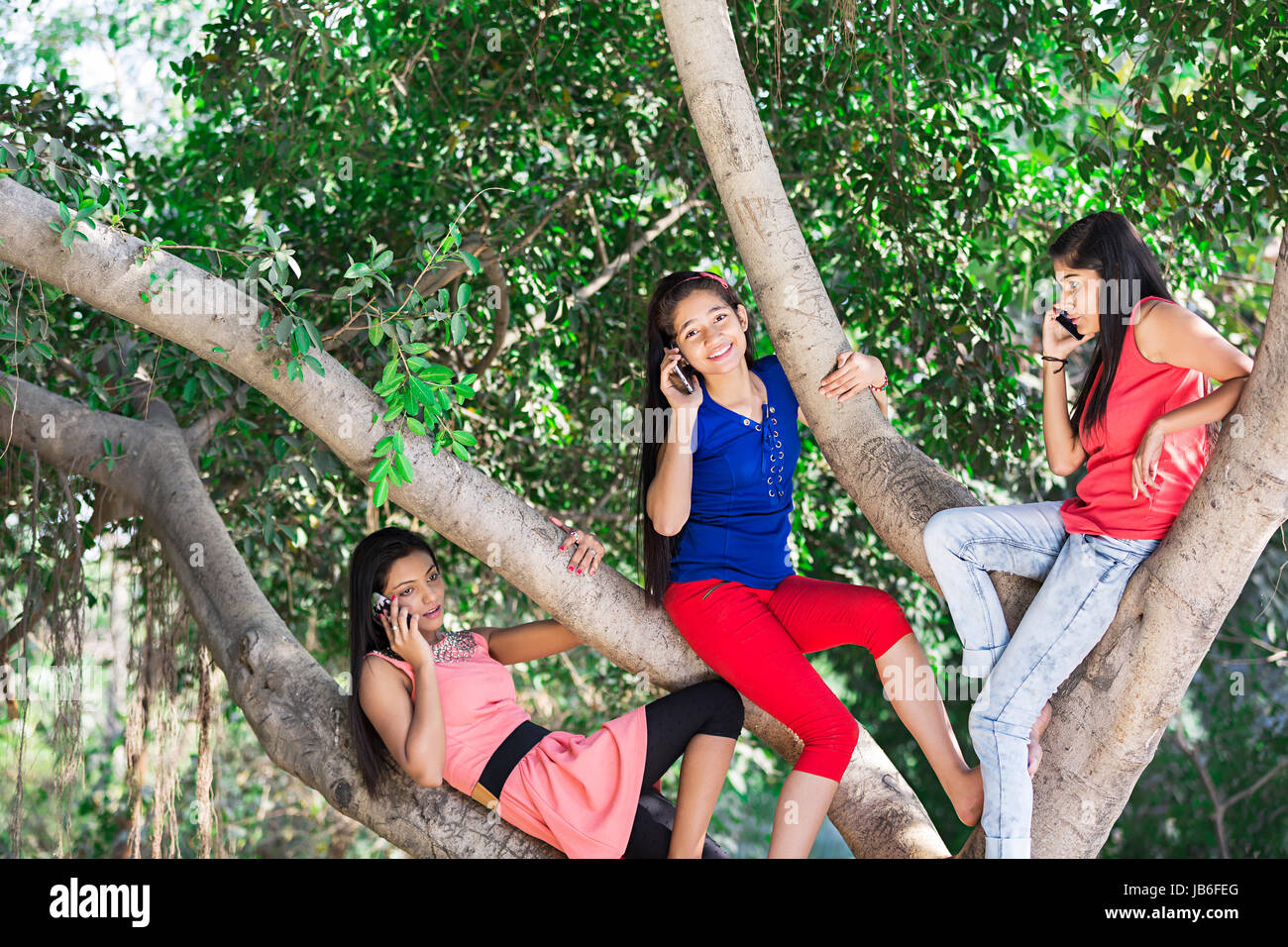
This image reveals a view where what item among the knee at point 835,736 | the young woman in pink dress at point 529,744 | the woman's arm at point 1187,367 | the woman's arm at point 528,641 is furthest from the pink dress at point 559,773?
the woman's arm at point 1187,367

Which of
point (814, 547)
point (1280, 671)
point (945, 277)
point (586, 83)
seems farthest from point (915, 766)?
point (586, 83)

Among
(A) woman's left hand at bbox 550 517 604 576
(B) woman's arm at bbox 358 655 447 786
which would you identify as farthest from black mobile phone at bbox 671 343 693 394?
(B) woman's arm at bbox 358 655 447 786

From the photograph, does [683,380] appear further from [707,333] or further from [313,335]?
[313,335]

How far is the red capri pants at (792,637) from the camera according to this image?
2.43 meters

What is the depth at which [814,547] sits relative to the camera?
511 cm

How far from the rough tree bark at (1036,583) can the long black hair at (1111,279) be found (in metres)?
0.24

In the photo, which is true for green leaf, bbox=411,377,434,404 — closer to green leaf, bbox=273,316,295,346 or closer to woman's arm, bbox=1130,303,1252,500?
green leaf, bbox=273,316,295,346

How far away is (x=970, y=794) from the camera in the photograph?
236cm

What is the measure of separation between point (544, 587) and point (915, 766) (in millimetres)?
6474

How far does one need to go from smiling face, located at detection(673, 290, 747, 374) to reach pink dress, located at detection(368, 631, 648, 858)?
2.71 ft

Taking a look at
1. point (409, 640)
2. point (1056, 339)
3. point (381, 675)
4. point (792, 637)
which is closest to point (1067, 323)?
point (1056, 339)

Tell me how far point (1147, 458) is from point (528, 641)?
Result: 1502 mm
